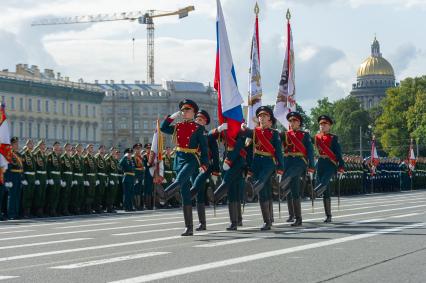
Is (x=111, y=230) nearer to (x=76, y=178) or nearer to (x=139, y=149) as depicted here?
(x=76, y=178)

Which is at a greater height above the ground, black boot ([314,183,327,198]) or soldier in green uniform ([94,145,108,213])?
soldier in green uniform ([94,145,108,213])

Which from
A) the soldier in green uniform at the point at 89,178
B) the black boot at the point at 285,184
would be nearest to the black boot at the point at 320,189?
the black boot at the point at 285,184

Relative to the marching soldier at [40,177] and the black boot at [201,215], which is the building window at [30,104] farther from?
the black boot at [201,215]

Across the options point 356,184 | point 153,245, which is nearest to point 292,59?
point 153,245

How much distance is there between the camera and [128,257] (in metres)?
12.2

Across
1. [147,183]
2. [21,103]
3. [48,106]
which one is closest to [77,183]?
[147,183]

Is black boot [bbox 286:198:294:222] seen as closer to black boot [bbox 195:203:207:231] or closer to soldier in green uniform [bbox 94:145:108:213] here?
black boot [bbox 195:203:207:231]

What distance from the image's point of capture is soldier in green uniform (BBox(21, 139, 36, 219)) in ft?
79.5

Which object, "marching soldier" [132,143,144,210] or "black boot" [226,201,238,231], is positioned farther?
"marching soldier" [132,143,144,210]

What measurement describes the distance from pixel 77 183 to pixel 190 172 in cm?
1017

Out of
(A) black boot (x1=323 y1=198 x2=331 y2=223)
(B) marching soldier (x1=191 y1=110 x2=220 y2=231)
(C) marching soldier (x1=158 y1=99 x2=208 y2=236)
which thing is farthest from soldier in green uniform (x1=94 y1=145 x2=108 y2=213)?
(C) marching soldier (x1=158 y1=99 x2=208 y2=236)

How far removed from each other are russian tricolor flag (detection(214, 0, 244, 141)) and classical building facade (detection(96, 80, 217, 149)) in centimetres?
15297

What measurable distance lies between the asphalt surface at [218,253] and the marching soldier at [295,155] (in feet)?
2.38

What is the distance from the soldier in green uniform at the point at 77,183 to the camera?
1021 inches
